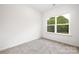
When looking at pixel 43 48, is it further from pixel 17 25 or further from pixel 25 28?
pixel 17 25

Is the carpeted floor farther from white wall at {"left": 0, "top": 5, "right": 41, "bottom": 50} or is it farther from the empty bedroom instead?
white wall at {"left": 0, "top": 5, "right": 41, "bottom": 50}

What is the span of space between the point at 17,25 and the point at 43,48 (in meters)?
0.91

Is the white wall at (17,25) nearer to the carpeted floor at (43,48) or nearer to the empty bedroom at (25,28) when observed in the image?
the empty bedroom at (25,28)

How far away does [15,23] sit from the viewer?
1.77 m

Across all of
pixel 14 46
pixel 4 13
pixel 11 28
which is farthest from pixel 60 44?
pixel 4 13

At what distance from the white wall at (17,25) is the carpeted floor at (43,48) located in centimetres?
14

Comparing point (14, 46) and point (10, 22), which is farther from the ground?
point (10, 22)

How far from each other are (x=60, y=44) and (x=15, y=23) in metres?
1.32

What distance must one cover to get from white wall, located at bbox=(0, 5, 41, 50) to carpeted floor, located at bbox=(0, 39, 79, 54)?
0.14 meters

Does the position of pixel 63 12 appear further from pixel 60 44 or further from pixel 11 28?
pixel 11 28

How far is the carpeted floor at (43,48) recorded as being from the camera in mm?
1561

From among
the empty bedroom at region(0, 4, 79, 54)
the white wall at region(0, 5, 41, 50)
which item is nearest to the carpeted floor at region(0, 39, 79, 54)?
the empty bedroom at region(0, 4, 79, 54)

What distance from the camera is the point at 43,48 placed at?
1.91 m

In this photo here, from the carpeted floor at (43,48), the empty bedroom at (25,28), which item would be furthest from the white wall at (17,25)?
the carpeted floor at (43,48)
